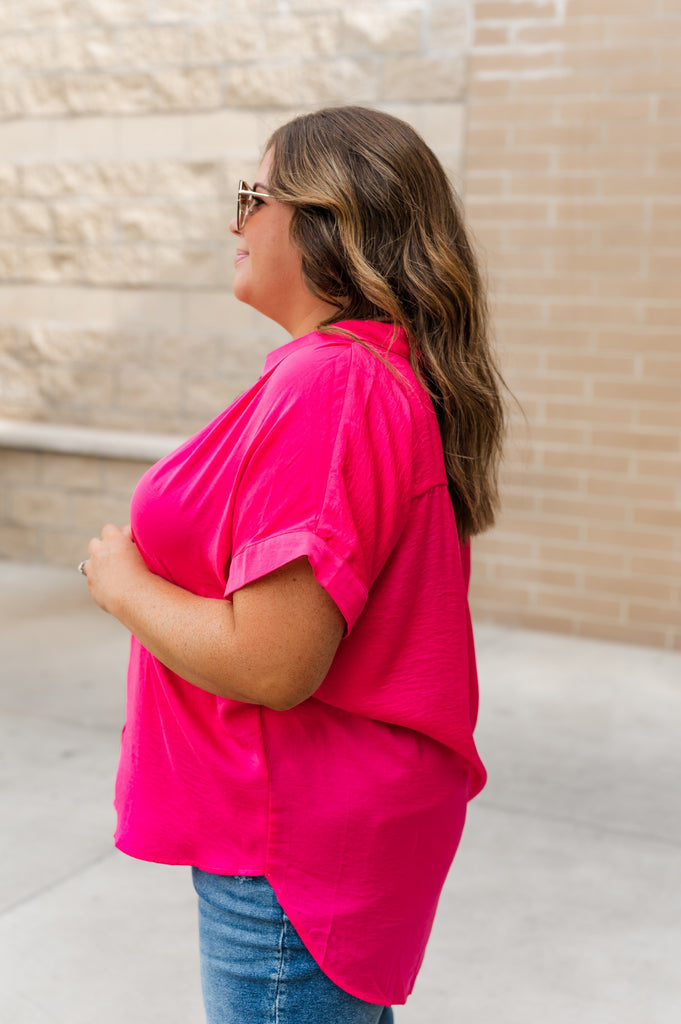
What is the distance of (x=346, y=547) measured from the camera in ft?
3.66

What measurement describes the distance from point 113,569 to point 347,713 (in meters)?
0.34

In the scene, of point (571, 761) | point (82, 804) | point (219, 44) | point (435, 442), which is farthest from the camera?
point (219, 44)

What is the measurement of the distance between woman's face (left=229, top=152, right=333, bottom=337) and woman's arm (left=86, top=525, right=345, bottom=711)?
356 millimetres

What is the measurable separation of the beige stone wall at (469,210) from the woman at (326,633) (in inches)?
121

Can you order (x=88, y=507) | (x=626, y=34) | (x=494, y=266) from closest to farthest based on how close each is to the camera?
(x=626, y=34) → (x=494, y=266) → (x=88, y=507)

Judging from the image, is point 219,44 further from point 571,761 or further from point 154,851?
point 154,851

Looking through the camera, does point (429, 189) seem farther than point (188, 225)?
No

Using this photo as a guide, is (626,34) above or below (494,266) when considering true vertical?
above

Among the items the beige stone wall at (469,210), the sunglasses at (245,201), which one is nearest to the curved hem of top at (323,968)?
the sunglasses at (245,201)

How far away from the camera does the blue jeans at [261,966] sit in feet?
4.07

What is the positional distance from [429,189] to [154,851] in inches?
35.0

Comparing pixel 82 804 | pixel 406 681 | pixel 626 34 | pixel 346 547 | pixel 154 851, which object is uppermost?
pixel 626 34

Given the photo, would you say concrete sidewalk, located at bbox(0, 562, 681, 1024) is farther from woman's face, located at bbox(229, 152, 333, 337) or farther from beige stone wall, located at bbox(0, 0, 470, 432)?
beige stone wall, located at bbox(0, 0, 470, 432)

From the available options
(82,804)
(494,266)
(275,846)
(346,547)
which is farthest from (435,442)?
(494,266)
